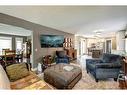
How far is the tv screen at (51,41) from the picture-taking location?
4.93 meters

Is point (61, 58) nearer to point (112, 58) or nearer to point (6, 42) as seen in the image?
point (112, 58)

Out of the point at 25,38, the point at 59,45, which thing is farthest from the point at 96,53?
the point at 25,38

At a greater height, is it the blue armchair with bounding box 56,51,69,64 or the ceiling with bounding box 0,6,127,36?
the ceiling with bounding box 0,6,127,36

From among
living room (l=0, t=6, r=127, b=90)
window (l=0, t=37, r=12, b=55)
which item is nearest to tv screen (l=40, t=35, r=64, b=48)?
living room (l=0, t=6, r=127, b=90)

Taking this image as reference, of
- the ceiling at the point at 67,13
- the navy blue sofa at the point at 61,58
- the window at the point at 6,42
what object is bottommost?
the navy blue sofa at the point at 61,58

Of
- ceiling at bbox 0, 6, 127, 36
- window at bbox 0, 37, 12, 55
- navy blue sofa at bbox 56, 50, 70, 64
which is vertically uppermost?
ceiling at bbox 0, 6, 127, 36

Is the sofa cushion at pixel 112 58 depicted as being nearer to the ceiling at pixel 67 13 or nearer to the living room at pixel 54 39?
the living room at pixel 54 39

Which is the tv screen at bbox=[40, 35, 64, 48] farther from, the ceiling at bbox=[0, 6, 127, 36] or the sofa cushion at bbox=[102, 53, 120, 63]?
Answer: the sofa cushion at bbox=[102, 53, 120, 63]

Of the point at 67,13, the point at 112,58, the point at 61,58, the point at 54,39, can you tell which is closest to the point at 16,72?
the point at 67,13

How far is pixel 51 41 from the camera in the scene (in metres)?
5.43

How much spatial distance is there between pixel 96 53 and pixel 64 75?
6.46m

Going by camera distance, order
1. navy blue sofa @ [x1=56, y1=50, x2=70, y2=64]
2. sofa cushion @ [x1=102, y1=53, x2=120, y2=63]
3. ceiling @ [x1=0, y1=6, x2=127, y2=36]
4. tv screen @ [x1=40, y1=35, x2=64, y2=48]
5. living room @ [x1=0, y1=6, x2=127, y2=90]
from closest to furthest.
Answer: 1. living room @ [x1=0, y1=6, x2=127, y2=90]
2. ceiling @ [x1=0, y1=6, x2=127, y2=36]
3. sofa cushion @ [x1=102, y1=53, x2=120, y2=63]
4. tv screen @ [x1=40, y1=35, x2=64, y2=48]
5. navy blue sofa @ [x1=56, y1=50, x2=70, y2=64]

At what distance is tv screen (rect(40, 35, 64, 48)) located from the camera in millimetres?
4930

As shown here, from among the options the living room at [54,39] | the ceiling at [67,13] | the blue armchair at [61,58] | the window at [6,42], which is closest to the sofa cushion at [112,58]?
the living room at [54,39]
